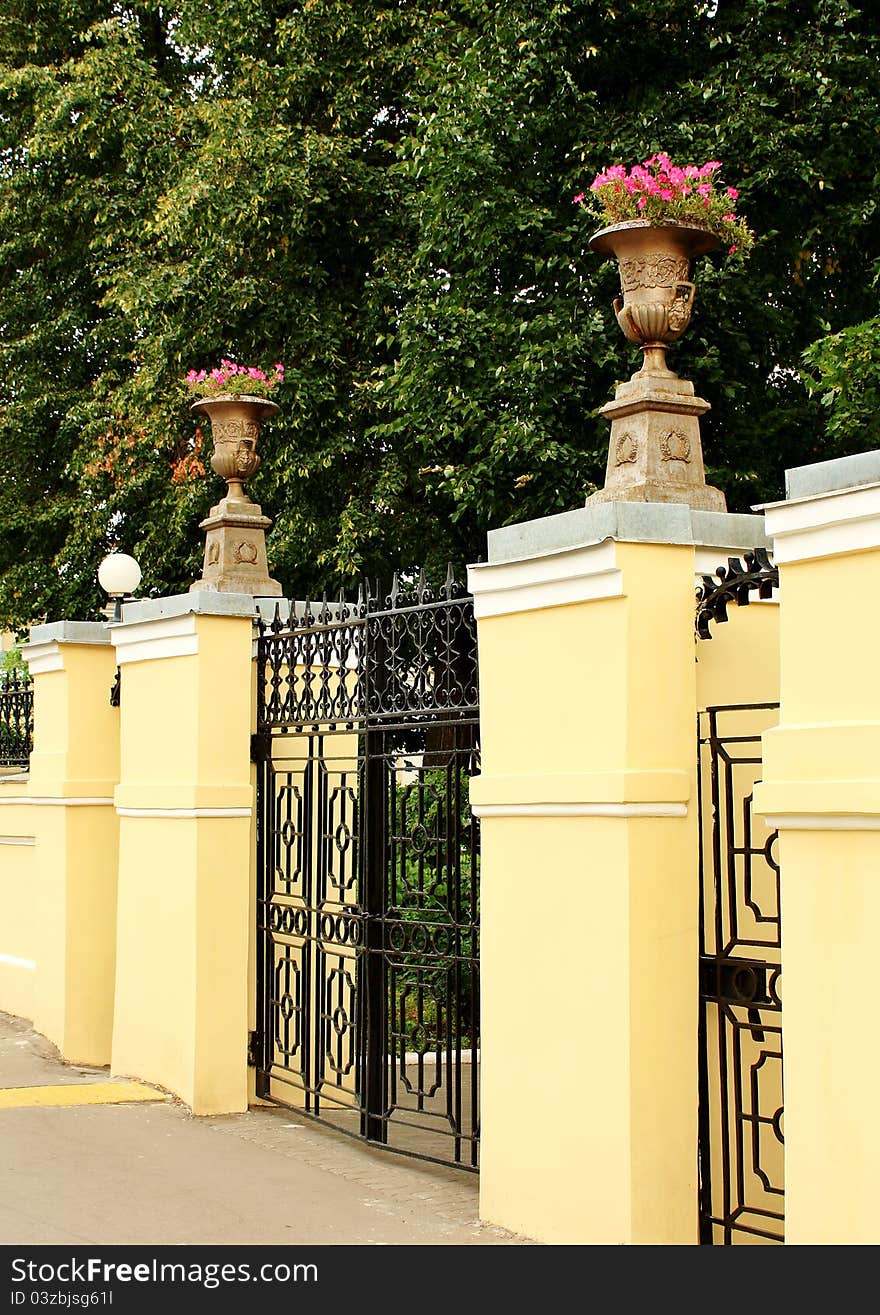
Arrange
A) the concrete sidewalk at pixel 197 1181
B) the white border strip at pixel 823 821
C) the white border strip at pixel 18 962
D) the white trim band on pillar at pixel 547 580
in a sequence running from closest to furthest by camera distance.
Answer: the white border strip at pixel 823 821, the white trim band on pillar at pixel 547 580, the concrete sidewalk at pixel 197 1181, the white border strip at pixel 18 962

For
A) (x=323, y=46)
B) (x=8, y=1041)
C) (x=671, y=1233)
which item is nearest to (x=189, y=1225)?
(x=671, y=1233)

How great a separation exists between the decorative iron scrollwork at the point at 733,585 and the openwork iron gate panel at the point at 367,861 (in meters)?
1.34

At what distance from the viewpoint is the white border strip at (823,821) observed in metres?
4.37

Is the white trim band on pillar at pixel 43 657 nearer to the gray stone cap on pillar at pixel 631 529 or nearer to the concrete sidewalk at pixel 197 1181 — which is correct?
the concrete sidewalk at pixel 197 1181

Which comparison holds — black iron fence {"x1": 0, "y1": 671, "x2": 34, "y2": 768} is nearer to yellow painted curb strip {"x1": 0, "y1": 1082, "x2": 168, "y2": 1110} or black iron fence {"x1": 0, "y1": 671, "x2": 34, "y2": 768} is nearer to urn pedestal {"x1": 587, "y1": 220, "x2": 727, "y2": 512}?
yellow painted curb strip {"x1": 0, "y1": 1082, "x2": 168, "y2": 1110}

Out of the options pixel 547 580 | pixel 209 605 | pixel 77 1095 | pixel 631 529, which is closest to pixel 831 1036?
pixel 631 529

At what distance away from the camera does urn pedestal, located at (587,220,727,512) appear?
20.4 feet

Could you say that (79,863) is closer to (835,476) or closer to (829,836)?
(829,836)

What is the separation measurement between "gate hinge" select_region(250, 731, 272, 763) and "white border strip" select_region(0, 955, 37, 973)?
2.99 meters

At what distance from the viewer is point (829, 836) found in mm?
4504

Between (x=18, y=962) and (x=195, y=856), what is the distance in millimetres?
3502

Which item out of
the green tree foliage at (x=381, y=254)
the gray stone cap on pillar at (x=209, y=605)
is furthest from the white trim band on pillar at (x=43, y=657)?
the green tree foliage at (x=381, y=254)

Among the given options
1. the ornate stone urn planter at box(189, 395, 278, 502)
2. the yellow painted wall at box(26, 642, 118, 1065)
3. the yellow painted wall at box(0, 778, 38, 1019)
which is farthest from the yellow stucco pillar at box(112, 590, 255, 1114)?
the yellow painted wall at box(0, 778, 38, 1019)

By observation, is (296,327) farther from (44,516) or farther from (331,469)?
(44,516)
